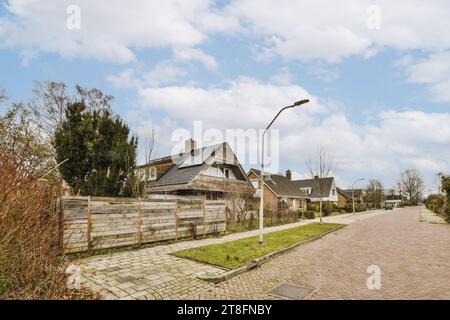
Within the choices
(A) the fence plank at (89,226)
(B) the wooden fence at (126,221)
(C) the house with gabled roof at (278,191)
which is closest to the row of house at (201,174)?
(B) the wooden fence at (126,221)

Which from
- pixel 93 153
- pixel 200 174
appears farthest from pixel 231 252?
pixel 200 174

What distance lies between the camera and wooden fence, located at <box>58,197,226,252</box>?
9.34 meters

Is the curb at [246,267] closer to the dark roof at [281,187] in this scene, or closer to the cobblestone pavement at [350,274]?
the cobblestone pavement at [350,274]

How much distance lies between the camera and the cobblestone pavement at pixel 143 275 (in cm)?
632

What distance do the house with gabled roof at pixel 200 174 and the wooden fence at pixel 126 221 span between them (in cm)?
790

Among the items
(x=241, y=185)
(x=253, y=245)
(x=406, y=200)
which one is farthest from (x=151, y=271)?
(x=406, y=200)

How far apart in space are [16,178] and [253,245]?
9704mm

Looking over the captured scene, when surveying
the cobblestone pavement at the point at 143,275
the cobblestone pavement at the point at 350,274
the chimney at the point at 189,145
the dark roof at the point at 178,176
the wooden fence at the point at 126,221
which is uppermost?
the chimney at the point at 189,145

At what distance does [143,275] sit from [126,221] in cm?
406

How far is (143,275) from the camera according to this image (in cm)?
749

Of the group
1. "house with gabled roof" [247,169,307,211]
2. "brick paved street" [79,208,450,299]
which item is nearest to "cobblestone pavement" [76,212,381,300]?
"brick paved street" [79,208,450,299]

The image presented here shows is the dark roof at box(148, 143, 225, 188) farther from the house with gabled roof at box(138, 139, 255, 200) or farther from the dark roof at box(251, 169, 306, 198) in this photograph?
the dark roof at box(251, 169, 306, 198)

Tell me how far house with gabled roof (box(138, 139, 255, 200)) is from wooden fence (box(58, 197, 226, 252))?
7.90 meters
